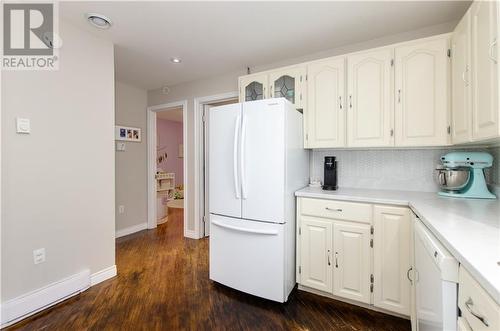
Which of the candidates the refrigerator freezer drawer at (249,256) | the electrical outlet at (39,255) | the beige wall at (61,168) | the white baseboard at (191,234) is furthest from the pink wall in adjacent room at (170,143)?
the refrigerator freezer drawer at (249,256)

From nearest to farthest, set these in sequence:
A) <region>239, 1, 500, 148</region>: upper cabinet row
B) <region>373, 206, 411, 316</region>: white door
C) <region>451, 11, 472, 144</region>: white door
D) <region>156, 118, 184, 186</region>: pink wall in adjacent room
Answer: <region>239, 1, 500, 148</region>: upper cabinet row
<region>451, 11, 472, 144</region>: white door
<region>373, 206, 411, 316</region>: white door
<region>156, 118, 184, 186</region>: pink wall in adjacent room

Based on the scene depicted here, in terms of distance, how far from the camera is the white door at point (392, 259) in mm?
1652

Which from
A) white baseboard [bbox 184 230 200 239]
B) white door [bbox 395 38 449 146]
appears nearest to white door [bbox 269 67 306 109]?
white door [bbox 395 38 449 146]

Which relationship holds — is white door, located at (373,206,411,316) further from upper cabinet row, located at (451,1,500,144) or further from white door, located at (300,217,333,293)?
upper cabinet row, located at (451,1,500,144)

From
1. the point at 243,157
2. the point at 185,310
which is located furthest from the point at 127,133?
the point at 185,310

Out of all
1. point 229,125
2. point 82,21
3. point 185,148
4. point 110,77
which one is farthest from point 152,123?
point 229,125

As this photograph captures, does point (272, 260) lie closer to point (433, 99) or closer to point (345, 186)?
point (345, 186)

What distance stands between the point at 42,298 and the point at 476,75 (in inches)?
136

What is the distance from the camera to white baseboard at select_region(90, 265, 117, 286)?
222cm

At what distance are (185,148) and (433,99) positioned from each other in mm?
3056

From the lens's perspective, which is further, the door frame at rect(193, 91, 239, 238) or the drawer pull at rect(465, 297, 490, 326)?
the door frame at rect(193, 91, 239, 238)

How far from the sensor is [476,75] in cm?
136

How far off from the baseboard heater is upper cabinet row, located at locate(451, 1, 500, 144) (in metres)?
3.19

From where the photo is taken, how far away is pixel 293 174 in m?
2.04
